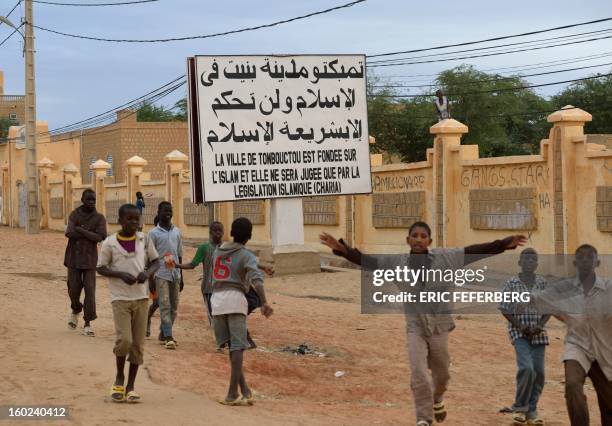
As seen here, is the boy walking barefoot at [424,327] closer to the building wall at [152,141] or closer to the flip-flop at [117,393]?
A: the flip-flop at [117,393]

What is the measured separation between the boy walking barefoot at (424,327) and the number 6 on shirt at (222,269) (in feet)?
4.18

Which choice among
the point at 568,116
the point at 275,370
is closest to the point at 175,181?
the point at 568,116

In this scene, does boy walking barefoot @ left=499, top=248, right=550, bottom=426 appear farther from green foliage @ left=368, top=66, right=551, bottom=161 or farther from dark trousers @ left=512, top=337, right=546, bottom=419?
green foliage @ left=368, top=66, right=551, bottom=161

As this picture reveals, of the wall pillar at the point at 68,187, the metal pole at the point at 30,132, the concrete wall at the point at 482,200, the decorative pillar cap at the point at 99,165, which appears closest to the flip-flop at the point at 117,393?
the concrete wall at the point at 482,200

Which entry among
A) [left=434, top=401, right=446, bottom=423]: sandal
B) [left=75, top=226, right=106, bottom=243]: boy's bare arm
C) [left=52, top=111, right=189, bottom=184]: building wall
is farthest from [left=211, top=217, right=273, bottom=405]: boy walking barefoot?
[left=52, top=111, right=189, bottom=184]: building wall

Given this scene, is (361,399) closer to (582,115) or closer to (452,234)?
(582,115)

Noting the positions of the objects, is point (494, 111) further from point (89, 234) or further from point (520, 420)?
point (520, 420)

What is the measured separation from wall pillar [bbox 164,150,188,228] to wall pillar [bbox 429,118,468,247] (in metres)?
14.4

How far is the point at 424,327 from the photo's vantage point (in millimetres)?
7984

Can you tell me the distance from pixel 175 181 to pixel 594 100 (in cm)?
2442

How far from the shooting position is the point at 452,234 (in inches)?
880

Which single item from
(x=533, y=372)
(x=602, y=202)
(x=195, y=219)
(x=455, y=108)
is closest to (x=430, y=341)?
(x=533, y=372)

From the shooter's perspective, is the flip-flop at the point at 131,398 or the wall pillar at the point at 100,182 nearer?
the flip-flop at the point at 131,398

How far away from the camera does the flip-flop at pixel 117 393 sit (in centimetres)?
872
